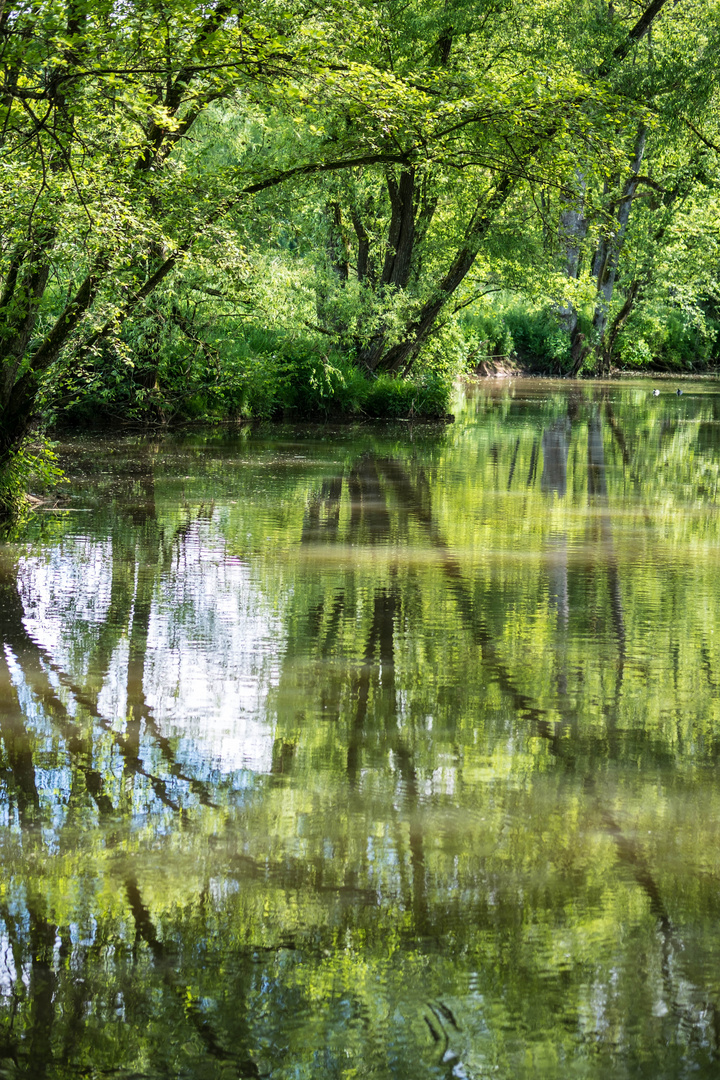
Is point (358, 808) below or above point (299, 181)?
below

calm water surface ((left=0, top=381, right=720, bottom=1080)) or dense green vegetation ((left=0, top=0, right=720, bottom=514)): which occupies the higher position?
dense green vegetation ((left=0, top=0, right=720, bottom=514))

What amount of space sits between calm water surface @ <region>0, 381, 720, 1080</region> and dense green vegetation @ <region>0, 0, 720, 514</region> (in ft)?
10.2

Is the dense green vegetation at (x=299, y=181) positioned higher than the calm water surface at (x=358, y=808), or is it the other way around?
the dense green vegetation at (x=299, y=181)

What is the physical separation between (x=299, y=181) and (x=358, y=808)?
1301cm

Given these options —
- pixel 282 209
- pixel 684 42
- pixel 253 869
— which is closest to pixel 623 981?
pixel 253 869

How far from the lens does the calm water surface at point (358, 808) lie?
11.7 feet

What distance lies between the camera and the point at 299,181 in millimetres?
16688

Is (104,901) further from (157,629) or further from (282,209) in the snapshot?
(282,209)

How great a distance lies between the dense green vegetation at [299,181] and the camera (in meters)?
10.2

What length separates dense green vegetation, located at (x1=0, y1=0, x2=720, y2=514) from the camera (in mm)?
10242

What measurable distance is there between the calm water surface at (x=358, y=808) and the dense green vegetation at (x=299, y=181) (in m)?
3.12

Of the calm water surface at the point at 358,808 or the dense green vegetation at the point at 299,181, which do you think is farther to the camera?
the dense green vegetation at the point at 299,181

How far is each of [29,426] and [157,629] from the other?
5.19 meters

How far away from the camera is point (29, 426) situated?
12727mm
